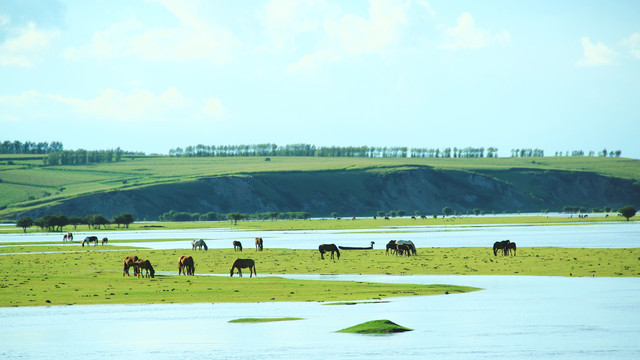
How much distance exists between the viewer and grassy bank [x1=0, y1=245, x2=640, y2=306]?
128ft

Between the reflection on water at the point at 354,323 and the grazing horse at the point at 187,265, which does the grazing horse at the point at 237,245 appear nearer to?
the grazing horse at the point at 187,265

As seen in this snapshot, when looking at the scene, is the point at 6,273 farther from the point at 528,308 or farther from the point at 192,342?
the point at 528,308

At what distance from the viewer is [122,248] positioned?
84.8 metres

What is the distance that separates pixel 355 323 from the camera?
29.4 metres

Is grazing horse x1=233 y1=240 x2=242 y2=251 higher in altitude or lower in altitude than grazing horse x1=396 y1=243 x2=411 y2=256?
lower

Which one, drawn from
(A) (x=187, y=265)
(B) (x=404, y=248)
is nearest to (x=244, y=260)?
(A) (x=187, y=265)

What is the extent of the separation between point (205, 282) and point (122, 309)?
10.3 meters

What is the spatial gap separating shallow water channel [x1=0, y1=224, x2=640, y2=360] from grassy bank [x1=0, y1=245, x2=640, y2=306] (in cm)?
272

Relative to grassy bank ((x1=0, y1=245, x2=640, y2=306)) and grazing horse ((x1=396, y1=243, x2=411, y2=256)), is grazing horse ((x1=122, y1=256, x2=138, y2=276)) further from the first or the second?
grazing horse ((x1=396, y1=243, x2=411, y2=256))

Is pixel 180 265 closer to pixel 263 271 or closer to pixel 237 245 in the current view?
pixel 263 271

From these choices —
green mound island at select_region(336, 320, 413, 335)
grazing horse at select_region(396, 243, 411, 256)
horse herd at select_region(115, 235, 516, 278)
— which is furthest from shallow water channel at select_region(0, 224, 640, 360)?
grazing horse at select_region(396, 243, 411, 256)

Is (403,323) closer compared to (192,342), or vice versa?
(192,342)

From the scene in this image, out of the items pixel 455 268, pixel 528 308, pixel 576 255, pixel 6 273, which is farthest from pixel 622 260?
pixel 6 273

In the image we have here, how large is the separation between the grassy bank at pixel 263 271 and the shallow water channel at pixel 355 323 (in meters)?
2.72
